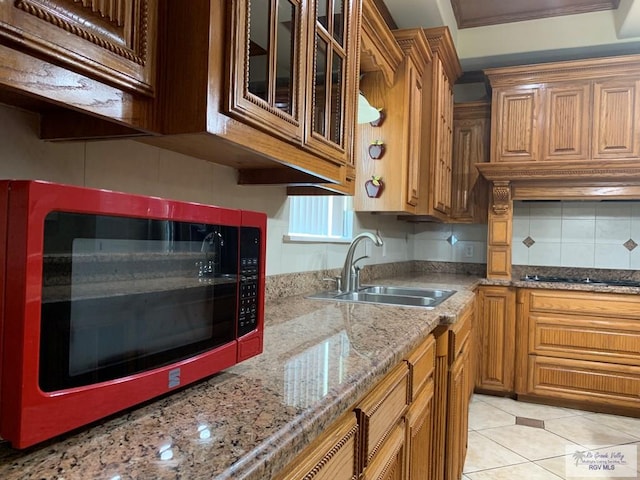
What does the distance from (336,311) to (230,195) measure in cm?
55

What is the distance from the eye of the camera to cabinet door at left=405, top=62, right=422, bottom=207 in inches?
98.6

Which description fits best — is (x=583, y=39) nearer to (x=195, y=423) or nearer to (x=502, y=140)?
(x=502, y=140)

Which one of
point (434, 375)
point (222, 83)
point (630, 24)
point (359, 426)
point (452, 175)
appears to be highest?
point (630, 24)

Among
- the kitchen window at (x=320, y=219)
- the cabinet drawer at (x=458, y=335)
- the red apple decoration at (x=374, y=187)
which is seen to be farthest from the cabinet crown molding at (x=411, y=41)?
the cabinet drawer at (x=458, y=335)

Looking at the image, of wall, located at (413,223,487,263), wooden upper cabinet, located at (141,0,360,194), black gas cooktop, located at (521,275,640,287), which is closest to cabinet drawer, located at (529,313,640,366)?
black gas cooktop, located at (521,275,640,287)

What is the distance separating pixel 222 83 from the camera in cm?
79

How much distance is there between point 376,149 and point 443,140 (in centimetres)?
85

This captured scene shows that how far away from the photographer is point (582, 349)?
3018mm

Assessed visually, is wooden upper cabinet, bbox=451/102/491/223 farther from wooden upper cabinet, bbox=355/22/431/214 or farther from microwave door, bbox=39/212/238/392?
microwave door, bbox=39/212/238/392

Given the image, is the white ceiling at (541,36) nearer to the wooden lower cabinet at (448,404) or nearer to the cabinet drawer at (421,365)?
the wooden lower cabinet at (448,404)

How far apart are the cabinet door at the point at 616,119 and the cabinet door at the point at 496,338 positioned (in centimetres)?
116

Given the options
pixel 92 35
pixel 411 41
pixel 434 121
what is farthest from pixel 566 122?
pixel 92 35

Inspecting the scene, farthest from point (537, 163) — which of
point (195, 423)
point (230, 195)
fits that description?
point (195, 423)

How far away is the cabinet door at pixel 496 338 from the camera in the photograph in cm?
321
